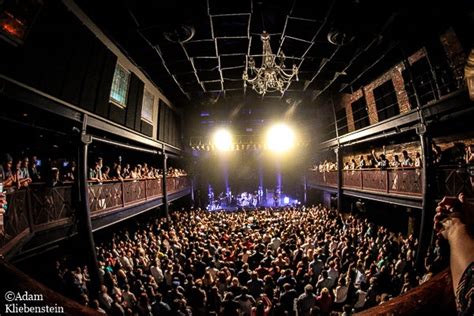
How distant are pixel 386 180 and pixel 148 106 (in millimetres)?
14638

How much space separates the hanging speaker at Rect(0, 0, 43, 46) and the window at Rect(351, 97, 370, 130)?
16.8m

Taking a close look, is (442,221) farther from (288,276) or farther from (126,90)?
(126,90)

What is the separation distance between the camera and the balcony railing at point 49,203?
5844mm

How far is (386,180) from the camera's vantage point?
12.5 m

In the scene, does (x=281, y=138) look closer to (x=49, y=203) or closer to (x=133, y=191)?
(x=133, y=191)

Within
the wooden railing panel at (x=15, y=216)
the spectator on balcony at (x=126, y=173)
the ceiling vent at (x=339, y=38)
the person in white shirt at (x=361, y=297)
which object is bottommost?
the person in white shirt at (x=361, y=297)

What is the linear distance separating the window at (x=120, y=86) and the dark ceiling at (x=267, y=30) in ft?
3.19

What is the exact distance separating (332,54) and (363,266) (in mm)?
10453

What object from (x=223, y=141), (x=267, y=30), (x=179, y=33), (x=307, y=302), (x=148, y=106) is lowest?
(x=307, y=302)

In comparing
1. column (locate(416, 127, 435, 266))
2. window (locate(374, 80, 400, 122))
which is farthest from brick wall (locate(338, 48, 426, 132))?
column (locate(416, 127, 435, 266))

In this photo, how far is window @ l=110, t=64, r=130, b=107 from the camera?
1205 cm

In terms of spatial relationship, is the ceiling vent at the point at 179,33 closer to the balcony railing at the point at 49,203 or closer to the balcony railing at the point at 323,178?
the balcony railing at the point at 49,203

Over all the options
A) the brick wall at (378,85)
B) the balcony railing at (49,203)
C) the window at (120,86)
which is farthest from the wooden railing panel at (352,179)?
the window at (120,86)

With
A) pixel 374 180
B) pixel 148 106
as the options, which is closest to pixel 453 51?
pixel 374 180
